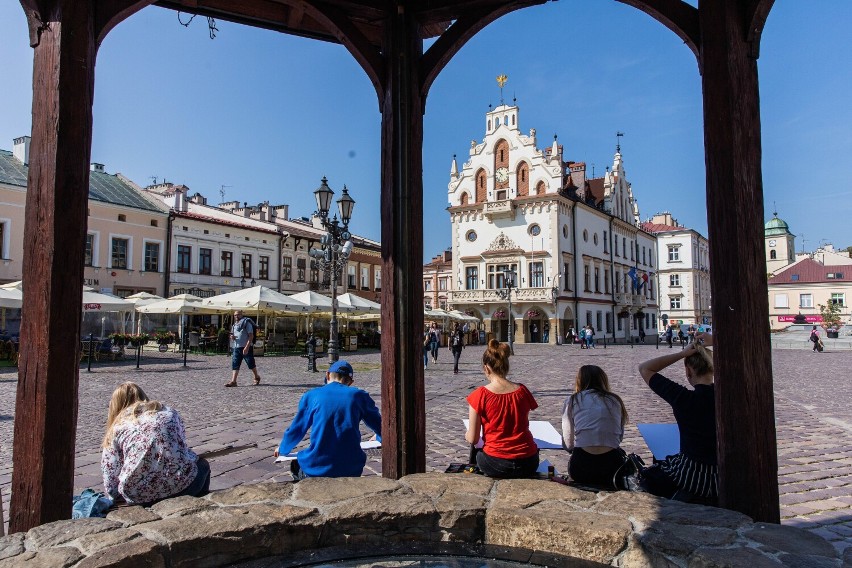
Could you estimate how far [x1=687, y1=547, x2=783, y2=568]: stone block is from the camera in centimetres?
229

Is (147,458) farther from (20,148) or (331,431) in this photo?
(20,148)

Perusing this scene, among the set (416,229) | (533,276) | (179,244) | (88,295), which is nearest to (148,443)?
(416,229)

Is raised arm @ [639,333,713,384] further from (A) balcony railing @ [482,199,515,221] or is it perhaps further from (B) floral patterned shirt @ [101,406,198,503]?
(A) balcony railing @ [482,199,515,221]

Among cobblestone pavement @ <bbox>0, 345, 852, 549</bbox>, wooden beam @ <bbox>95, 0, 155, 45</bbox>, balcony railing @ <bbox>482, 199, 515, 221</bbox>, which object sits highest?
balcony railing @ <bbox>482, 199, 515, 221</bbox>

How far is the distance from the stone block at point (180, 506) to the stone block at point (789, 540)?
99.6 inches

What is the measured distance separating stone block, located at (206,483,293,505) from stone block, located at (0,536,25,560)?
821mm

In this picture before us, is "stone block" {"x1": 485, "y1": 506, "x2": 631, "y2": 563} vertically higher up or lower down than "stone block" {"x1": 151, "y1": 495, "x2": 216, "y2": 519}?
lower down

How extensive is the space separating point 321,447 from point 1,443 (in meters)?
4.94

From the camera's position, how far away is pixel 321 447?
4.22 metres

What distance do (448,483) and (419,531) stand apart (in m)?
0.47

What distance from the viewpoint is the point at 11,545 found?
2.44 meters

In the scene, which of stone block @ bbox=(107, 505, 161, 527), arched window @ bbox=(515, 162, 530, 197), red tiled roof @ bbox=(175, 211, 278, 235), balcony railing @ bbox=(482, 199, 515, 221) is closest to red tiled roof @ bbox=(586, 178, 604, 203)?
arched window @ bbox=(515, 162, 530, 197)

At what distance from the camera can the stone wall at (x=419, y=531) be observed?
2.43m

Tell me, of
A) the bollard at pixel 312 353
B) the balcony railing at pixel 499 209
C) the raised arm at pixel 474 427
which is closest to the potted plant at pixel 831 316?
the balcony railing at pixel 499 209
